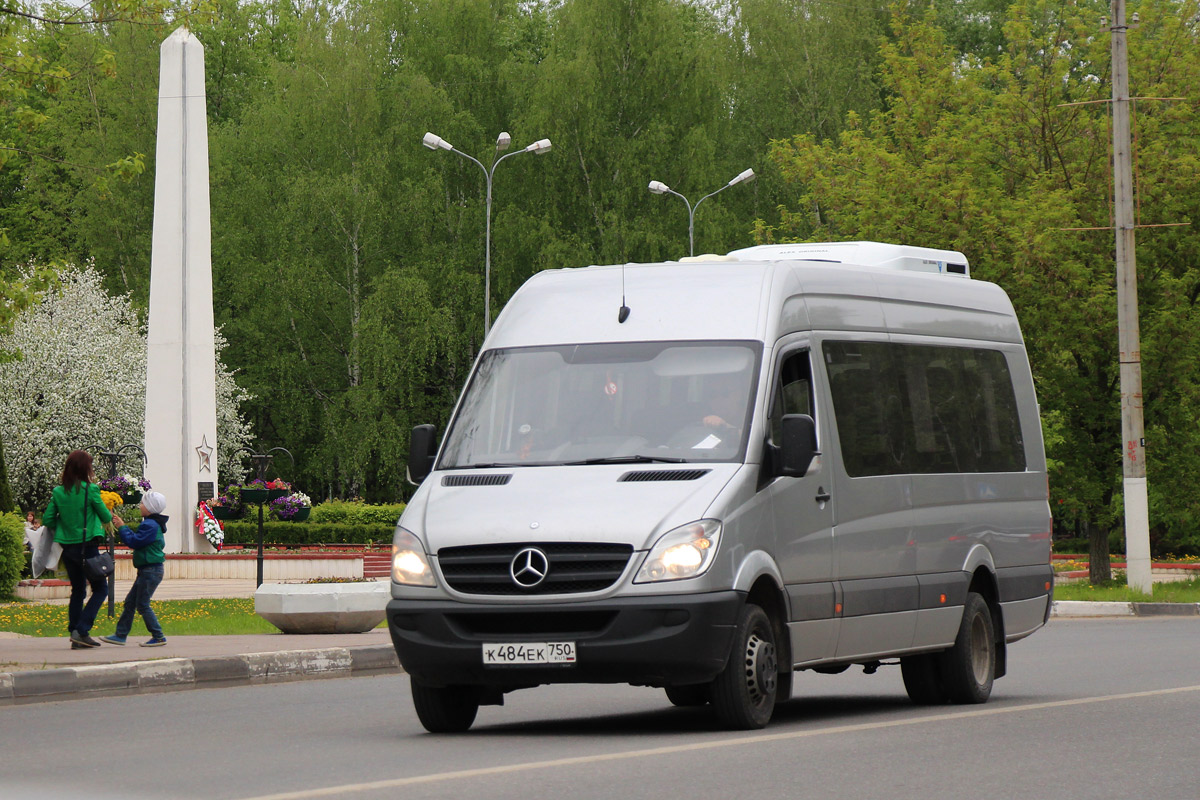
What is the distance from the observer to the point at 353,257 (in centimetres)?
6112

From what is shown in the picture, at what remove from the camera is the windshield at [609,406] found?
11047mm

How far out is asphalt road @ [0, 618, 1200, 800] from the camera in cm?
854

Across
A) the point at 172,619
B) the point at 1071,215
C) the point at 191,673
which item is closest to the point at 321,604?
the point at 191,673

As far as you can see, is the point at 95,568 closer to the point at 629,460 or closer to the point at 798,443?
the point at 629,460

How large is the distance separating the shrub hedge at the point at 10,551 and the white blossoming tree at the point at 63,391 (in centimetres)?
2640

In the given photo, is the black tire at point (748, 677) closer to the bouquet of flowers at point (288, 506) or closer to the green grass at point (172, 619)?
the green grass at point (172, 619)

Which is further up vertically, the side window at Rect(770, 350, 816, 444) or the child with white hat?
the side window at Rect(770, 350, 816, 444)

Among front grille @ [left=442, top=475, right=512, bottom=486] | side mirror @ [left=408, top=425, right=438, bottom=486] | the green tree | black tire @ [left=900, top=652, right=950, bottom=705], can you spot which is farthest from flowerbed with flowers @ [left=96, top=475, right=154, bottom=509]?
front grille @ [left=442, top=475, right=512, bottom=486]

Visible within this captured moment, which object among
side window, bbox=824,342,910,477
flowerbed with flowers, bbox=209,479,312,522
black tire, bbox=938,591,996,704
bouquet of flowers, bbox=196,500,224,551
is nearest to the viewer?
side window, bbox=824,342,910,477

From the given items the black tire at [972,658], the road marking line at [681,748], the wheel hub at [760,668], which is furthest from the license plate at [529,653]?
the black tire at [972,658]

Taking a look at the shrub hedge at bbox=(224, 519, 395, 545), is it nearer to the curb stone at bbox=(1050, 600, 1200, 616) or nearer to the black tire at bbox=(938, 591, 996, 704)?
the curb stone at bbox=(1050, 600, 1200, 616)

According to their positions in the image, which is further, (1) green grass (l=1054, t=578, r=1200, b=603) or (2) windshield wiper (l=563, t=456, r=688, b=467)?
(1) green grass (l=1054, t=578, r=1200, b=603)

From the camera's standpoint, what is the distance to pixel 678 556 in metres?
10.3

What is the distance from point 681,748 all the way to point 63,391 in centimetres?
4931
